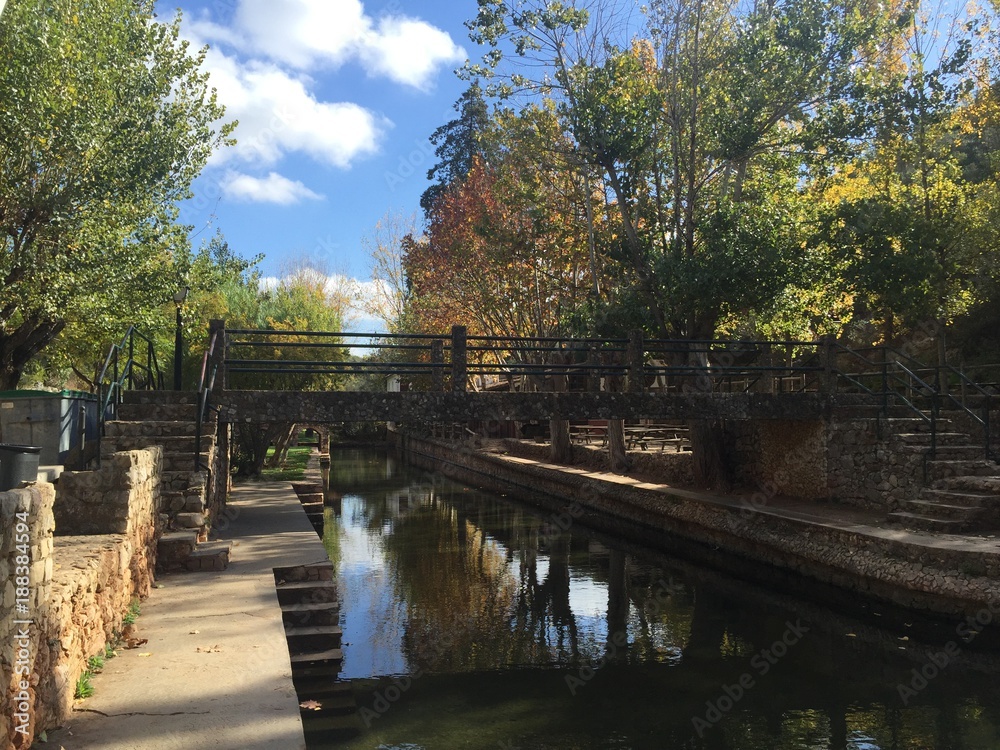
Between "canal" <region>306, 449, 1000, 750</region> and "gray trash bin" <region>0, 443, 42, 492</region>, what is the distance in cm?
333

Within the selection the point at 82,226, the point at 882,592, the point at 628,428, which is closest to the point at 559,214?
the point at 628,428

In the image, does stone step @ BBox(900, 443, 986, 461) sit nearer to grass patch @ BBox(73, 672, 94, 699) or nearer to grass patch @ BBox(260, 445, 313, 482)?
grass patch @ BBox(73, 672, 94, 699)

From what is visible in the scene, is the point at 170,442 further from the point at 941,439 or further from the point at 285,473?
the point at 941,439

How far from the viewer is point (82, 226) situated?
51.8ft

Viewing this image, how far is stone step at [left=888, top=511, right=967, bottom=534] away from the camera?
10898 millimetres

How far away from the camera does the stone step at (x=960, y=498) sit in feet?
36.2

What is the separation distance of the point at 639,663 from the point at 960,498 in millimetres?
5796

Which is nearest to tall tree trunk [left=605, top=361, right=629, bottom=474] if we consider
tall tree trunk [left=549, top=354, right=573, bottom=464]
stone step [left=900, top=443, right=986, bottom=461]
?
tall tree trunk [left=549, top=354, right=573, bottom=464]

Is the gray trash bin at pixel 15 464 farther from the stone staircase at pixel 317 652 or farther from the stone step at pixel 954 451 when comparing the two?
the stone step at pixel 954 451

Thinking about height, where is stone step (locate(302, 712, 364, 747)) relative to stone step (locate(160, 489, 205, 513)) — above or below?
below

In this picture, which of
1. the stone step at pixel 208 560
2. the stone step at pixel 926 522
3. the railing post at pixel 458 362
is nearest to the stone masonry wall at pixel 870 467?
the stone step at pixel 926 522

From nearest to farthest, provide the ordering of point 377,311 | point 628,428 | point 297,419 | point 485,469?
1. point 297,419
2. point 628,428
3. point 485,469
4. point 377,311

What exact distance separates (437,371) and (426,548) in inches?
166

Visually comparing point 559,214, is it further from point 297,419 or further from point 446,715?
point 446,715
